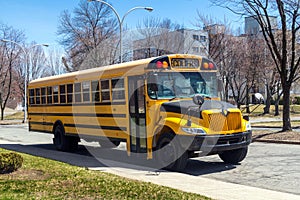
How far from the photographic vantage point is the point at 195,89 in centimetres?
1114

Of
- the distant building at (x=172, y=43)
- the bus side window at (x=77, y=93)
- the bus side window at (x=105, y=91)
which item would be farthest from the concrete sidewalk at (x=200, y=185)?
the distant building at (x=172, y=43)

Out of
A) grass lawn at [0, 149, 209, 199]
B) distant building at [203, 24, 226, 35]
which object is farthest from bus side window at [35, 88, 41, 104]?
distant building at [203, 24, 226, 35]

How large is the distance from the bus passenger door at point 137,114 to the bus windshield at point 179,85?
1.21 feet

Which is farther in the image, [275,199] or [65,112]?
[65,112]

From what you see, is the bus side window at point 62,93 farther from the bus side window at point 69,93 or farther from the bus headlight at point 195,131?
the bus headlight at point 195,131

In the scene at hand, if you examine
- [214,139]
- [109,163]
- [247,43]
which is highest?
[247,43]

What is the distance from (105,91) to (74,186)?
499 centimetres

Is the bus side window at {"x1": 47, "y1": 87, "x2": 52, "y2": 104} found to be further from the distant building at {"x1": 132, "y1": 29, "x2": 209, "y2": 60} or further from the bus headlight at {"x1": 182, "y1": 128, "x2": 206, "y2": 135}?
the distant building at {"x1": 132, "y1": 29, "x2": 209, "y2": 60}

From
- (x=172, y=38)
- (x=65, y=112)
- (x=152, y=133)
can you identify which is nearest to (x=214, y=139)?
(x=152, y=133)

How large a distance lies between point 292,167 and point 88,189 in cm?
585

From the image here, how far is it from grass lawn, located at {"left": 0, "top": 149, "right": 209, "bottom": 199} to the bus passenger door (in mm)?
1836

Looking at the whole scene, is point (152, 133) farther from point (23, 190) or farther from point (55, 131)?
point (55, 131)

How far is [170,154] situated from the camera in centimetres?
1034

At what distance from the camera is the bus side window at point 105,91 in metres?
12.4
